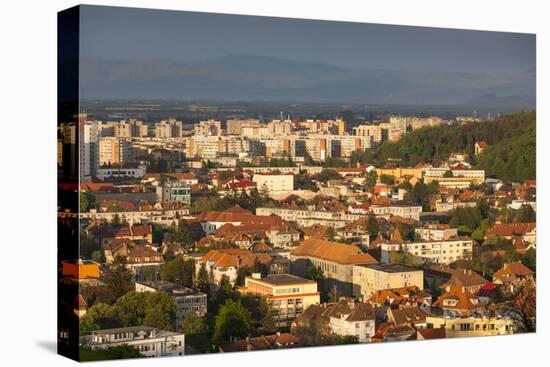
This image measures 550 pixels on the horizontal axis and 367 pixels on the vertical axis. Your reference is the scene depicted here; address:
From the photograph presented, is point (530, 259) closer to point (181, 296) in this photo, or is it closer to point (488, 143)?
point (488, 143)

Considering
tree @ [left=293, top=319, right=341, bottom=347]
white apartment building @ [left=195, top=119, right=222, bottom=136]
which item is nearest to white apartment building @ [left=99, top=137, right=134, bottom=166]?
white apartment building @ [left=195, top=119, right=222, bottom=136]

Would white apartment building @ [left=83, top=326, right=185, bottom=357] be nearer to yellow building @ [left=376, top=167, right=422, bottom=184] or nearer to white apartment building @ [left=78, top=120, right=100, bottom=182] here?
white apartment building @ [left=78, top=120, right=100, bottom=182]

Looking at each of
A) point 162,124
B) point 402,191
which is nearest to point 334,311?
point 402,191

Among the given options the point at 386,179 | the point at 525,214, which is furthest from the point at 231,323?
the point at 525,214

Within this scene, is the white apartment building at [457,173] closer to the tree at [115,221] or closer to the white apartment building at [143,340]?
the white apartment building at [143,340]

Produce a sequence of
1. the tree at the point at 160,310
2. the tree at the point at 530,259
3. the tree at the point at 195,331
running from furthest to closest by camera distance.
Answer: the tree at the point at 530,259
the tree at the point at 195,331
the tree at the point at 160,310

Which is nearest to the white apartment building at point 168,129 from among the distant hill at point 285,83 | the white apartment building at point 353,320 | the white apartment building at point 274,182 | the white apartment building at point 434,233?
the distant hill at point 285,83

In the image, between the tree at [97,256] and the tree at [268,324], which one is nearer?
the tree at [97,256]
